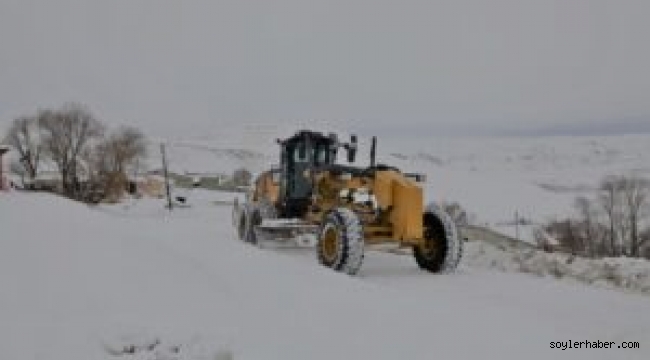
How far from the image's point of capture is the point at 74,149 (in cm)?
6338

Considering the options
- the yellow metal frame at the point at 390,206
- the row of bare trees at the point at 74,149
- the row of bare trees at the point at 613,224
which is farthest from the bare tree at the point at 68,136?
the yellow metal frame at the point at 390,206

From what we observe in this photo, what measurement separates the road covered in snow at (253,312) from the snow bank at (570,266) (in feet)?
2.01

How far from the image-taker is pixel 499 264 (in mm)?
12352

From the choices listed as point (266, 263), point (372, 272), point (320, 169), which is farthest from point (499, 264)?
point (266, 263)

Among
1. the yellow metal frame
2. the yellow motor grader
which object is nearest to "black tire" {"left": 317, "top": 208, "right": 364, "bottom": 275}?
the yellow motor grader

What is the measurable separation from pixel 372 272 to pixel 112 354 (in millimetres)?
6480

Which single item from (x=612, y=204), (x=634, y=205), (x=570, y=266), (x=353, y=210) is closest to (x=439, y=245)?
(x=353, y=210)

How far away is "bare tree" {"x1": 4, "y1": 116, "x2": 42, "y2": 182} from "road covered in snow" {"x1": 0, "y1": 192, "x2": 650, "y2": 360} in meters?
60.7

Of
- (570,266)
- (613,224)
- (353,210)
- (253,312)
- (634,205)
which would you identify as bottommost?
(253,312)

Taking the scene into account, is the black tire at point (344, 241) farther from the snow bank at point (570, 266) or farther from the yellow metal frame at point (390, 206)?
the snow bank at point (570, 266)

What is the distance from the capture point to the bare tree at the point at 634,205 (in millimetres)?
43000

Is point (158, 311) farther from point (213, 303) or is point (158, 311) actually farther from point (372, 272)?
point (372, 272)

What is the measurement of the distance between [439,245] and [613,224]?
3932cm

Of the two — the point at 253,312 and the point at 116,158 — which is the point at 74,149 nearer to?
the point at 116,158
